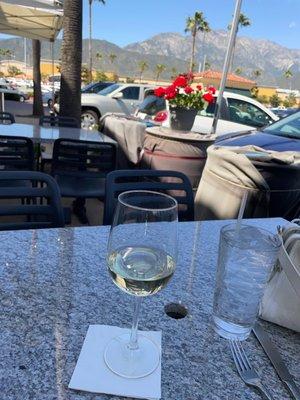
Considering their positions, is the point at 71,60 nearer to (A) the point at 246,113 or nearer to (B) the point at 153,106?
(B) the point at 153,106

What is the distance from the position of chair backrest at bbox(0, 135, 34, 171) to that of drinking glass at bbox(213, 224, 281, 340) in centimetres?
256

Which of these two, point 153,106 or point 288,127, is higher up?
point 288,127

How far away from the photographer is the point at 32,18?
630 centimetres

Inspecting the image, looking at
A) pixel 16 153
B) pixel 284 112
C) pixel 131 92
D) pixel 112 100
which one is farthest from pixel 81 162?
pixel 284 112

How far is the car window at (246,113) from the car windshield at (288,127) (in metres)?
2.65

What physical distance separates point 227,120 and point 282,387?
731cm

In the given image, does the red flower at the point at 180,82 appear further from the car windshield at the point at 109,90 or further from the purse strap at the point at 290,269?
the car windshield at the point at 109,90

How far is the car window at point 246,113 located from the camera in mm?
7707

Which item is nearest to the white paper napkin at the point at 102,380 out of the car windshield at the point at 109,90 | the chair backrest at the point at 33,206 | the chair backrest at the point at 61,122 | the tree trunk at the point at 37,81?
the chair backrest at the point at 33,206

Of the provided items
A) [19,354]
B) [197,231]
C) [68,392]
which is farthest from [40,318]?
[197,231]

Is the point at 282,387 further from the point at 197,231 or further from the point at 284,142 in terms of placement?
the point at 284,142

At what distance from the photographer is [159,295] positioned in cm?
99

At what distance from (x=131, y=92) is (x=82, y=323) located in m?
11.9

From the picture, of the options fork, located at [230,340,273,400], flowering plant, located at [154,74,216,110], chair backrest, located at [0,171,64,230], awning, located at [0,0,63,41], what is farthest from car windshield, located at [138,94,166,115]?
fork, located at [230,340,273,400]
